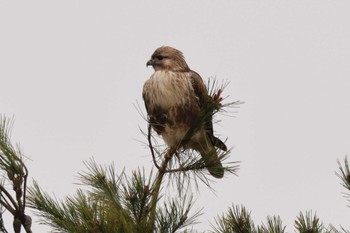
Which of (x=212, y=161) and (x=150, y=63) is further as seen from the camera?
(x=150, y=63)

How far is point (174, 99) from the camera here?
17.6 feet

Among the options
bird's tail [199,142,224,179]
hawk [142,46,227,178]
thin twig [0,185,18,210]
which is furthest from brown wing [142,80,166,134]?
thin twig [0,185,18,210]

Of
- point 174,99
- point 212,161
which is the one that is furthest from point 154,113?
point 212,161

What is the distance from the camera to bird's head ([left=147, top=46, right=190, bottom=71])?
606cm

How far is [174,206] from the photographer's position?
134 inches

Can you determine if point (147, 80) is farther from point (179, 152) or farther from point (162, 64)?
point (179, 152)

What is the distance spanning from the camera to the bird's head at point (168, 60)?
6062mm

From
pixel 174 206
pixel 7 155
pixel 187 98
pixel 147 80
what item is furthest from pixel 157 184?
pixel 147 80

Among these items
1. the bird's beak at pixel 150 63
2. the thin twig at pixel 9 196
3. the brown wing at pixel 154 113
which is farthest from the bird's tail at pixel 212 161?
the bird's beak at pixel 150 63

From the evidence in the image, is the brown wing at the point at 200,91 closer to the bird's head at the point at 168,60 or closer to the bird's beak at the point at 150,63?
the bird's head at the point at 168,60

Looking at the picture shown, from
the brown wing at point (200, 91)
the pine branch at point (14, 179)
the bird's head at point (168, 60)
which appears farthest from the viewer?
the bird's head at point (168, 60)

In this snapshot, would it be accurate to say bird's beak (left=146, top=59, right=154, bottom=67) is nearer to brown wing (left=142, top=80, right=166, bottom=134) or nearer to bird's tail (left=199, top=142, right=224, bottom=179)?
brown wing (left=142, top=80, right=166, bottom=134)

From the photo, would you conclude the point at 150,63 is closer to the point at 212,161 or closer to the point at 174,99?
the point at 174,99

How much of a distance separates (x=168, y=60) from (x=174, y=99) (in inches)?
33.8
